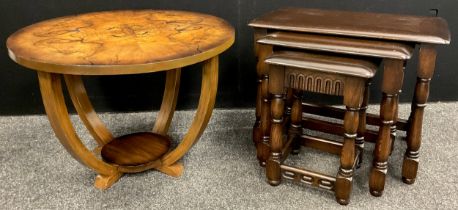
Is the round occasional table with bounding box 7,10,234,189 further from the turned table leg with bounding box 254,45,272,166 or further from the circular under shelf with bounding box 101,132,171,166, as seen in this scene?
the turned table leg with bounding box 254,45,272,166

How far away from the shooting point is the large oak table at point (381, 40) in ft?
5.54

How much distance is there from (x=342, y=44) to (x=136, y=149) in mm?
1172

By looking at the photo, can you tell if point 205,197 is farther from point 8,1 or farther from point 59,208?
point 8,1

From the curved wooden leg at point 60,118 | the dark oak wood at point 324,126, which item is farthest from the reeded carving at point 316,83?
the curved wooden leg at point 60,118

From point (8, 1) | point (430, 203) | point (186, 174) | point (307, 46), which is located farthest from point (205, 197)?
point (8, 1)

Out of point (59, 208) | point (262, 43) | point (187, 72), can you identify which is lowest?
point (59, 208)

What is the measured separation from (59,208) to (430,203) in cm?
168

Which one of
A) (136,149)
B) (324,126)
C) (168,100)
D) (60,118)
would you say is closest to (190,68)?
(168,100)

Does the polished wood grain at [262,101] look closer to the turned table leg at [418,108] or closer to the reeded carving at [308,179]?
the reeded carving at [308,179]

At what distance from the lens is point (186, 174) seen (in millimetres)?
2145

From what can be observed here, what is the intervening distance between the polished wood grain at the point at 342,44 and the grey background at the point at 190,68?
0.83 meters

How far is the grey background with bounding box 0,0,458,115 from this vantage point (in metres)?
2.60

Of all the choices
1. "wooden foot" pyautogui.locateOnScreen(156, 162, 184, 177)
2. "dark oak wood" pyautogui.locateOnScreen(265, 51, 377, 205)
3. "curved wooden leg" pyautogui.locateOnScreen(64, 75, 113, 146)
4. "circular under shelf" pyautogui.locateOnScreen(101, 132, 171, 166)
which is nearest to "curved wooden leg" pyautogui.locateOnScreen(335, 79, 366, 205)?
"dark oak wood" pyautogui.locateOnScreen(265, 51, 377, 205)

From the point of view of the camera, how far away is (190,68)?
280 cm
